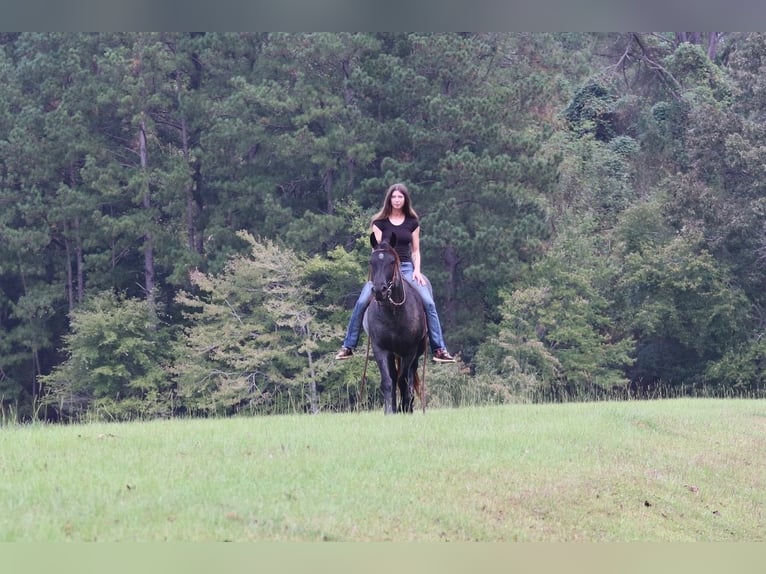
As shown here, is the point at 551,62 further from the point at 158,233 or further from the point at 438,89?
the point at 158,233

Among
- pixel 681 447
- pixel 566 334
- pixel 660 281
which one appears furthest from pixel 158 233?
pixel 681 447

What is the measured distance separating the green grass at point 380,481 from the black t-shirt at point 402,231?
1831mm

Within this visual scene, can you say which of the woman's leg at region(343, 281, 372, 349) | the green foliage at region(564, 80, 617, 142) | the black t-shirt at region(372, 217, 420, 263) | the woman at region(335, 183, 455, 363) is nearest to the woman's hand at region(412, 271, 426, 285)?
the woman at region(335, 183, 455, 363)

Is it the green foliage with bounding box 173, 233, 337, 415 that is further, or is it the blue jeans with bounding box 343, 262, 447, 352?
the green foliage with bounding box 173, 233, 337, 415

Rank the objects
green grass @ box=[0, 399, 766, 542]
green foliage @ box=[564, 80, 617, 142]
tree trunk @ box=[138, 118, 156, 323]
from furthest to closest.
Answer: green foliage @ box=[564, 80, 617, 142] < tree trunk @ box=[138, 118, 156, 323] < green grass @ box=[0, 399, 766, 542]

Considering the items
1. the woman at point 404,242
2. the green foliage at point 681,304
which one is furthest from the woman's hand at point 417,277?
the green foliage at point 681,304

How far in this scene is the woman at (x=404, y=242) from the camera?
1139 cm

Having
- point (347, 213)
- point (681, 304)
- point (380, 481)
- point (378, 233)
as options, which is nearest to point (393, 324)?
point (378, 233)

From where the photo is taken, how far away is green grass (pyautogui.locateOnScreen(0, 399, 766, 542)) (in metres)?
6.83

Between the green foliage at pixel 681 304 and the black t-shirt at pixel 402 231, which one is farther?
the green foliage at pixel 681 304

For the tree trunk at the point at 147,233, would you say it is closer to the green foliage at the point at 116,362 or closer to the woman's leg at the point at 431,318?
the green foliage at the point at 116,362

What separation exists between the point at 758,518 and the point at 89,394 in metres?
28.6

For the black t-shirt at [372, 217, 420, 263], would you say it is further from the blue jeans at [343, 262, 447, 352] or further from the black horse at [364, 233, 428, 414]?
the blue jeans at [343, 262, 447, 352]

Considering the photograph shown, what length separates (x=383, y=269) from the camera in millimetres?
10992
